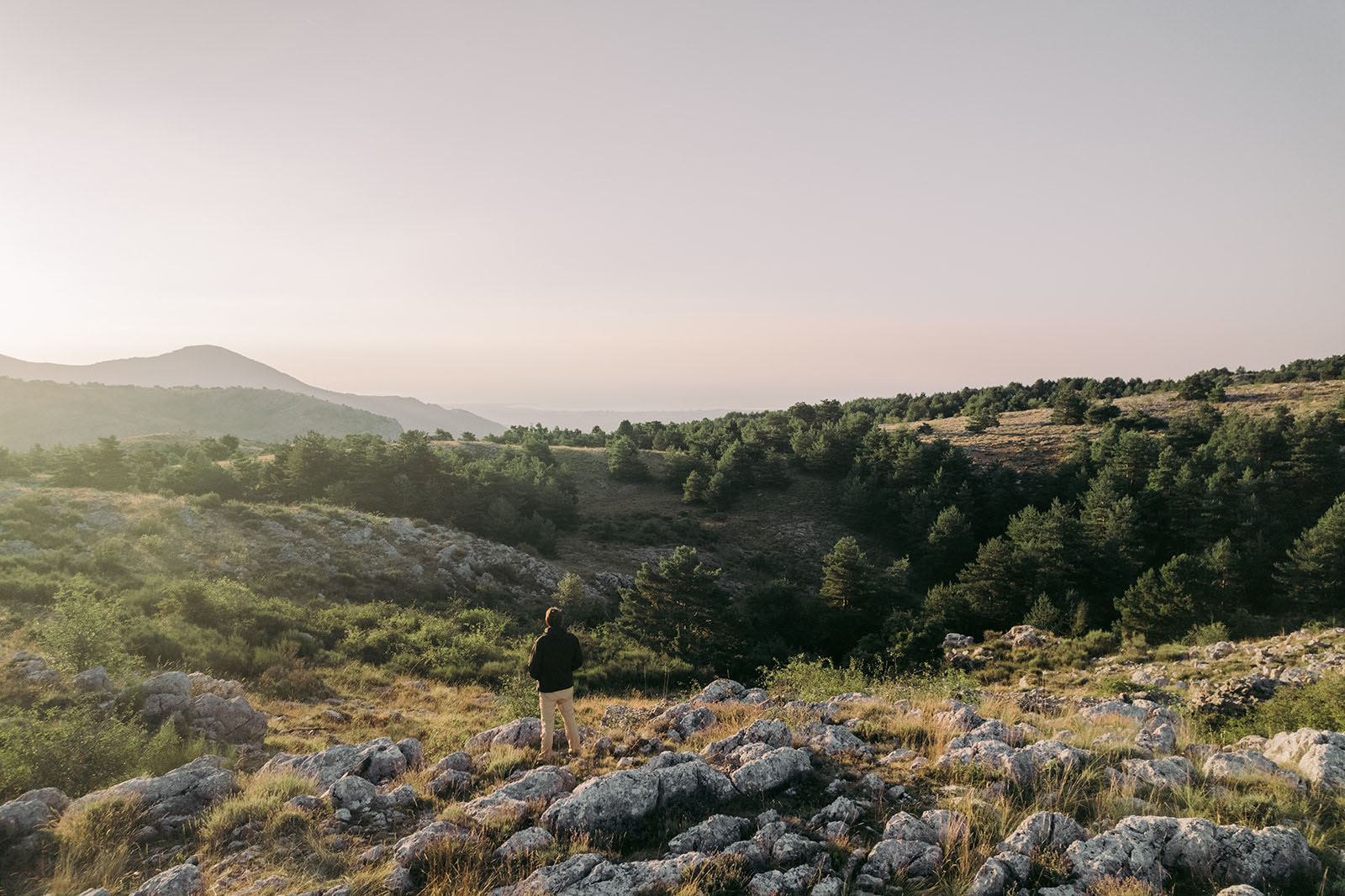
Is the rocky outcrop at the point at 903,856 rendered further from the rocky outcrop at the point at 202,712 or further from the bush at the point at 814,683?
the rocky outcrop at the point at 202,712

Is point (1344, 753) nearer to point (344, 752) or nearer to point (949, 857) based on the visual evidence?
point (949, 857)

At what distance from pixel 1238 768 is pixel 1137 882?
3.53 m

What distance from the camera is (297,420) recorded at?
180m

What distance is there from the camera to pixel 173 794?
7.30 metres

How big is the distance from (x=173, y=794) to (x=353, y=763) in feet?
7.11

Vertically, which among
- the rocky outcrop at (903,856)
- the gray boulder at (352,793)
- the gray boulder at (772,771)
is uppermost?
the rocky outcrop at (903,856)

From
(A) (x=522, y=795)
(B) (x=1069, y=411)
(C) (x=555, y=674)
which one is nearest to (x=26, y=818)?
(A) (x=522, y=795)

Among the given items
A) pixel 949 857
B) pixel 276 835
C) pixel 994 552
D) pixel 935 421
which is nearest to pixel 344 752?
pixel 276 835

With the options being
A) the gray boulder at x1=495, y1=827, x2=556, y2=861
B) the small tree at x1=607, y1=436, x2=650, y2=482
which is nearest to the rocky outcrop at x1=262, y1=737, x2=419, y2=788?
the gray boulder at x1=495, y1=827, x2=556, y2=861

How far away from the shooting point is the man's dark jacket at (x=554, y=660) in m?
8.66

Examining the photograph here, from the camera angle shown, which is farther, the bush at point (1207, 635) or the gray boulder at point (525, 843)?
the bush at point (1207, 635)

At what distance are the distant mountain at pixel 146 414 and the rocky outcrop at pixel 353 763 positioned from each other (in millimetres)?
129888

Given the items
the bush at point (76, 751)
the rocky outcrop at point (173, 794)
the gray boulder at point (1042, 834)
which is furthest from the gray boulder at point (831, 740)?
the bush at point (76, 751)

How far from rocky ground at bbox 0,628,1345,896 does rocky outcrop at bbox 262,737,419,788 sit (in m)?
0.05
